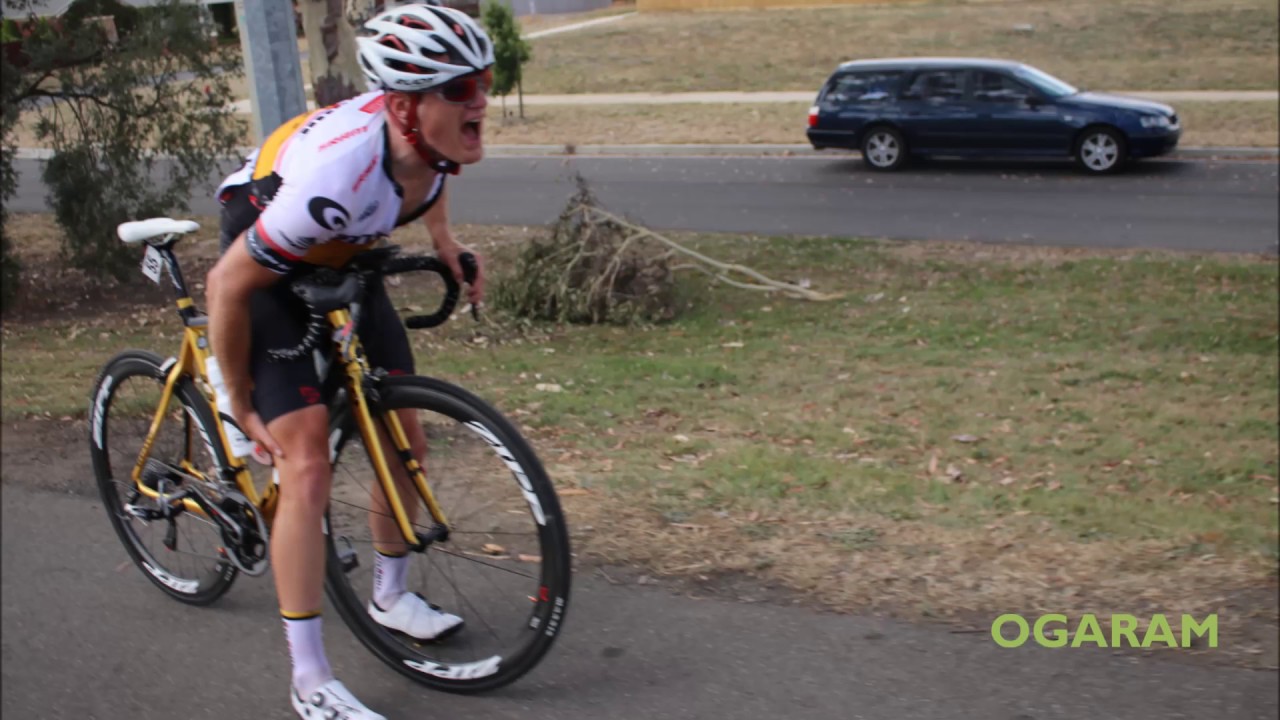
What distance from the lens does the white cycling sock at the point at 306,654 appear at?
10.8 feet

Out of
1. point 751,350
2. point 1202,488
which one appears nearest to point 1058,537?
point 1202,488

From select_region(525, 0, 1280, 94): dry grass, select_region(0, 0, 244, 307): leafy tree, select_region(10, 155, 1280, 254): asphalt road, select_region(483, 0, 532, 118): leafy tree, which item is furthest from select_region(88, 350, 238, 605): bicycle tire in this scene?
select_region(525, 0, 1280, 94): dry grass

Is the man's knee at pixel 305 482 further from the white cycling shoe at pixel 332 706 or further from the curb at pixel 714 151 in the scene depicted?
the curb at pixel 714 151

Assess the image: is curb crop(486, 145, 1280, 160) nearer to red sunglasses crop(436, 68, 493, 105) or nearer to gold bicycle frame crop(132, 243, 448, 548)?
gold bicycle frame crop(132, 243, 448, 548)

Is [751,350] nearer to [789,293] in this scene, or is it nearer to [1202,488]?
[789,293]

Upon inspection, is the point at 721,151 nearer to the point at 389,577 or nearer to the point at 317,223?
the point at 389,577

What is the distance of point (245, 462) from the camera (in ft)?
12.2

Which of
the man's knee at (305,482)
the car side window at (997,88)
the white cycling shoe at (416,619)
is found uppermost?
the car side window at (997,88)

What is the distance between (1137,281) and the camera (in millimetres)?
10695

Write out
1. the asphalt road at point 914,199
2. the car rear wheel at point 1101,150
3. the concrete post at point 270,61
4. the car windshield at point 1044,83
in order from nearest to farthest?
the concrete post at point 270,61
the asphalt road at point 914,199
the car rear wheel at point 1101,150
the car windshield at point 1044,83

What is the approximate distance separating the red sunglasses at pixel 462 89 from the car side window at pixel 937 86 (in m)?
16.0

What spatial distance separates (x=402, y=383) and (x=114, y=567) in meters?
1.61

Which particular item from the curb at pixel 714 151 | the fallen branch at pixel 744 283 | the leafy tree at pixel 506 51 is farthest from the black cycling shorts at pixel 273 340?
the leafy tree at pixel 506 51

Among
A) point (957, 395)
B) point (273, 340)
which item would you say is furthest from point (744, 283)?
point (273, 340)
